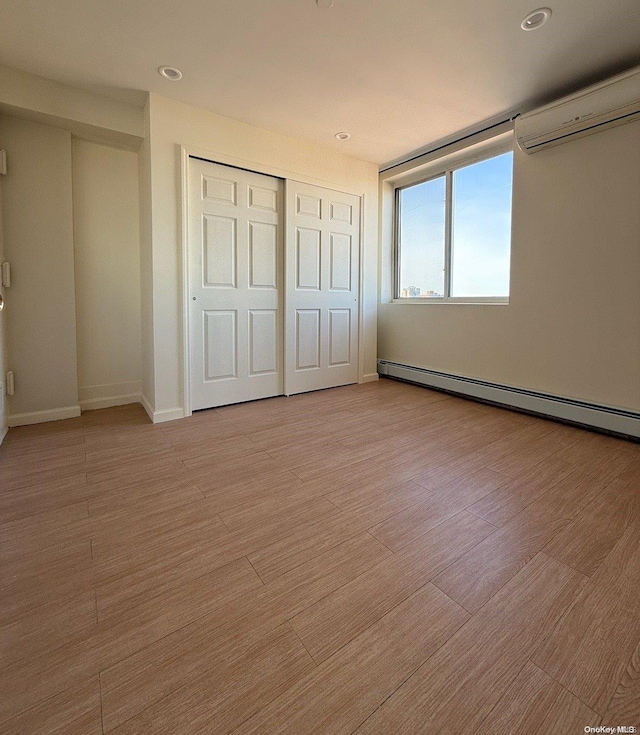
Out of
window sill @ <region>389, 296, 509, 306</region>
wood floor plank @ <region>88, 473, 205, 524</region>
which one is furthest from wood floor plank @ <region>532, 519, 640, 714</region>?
window sill @ <region>389, 296, 509, 306</region>

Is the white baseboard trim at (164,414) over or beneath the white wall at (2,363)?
beneath

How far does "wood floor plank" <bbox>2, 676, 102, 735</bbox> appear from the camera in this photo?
80cm

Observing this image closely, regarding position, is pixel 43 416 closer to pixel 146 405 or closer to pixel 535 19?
pixel 146 405

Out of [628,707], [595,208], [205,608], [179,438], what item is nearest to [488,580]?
[628,707]

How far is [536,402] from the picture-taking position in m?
3.01

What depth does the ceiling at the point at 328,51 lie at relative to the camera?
1.96 metres

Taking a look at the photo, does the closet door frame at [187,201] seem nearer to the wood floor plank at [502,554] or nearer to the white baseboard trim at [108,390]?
the white baseboard trim at [108,390]

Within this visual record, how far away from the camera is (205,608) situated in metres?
1.14

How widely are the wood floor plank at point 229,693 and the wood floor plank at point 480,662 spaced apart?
9.0 inches

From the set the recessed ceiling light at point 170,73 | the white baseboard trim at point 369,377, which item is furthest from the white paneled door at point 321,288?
the recessed ceiling light at point 170,73

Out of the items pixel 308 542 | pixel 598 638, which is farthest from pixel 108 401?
pixel 598 638

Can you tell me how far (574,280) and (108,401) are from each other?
159 inches

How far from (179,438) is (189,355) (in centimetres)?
79

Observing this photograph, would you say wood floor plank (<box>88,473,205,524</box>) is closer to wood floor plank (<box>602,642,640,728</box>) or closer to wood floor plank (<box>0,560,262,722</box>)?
wood floor plank (<box>0,560,262,722</box>)
